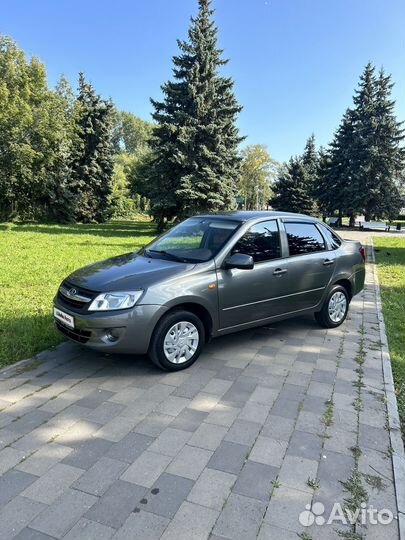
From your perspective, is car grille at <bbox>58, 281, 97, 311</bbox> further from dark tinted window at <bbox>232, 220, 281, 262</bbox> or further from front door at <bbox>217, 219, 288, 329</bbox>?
dark tinted window at <bbox>232, 220, 281, 262</bbox>

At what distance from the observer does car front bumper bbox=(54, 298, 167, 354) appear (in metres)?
3.96

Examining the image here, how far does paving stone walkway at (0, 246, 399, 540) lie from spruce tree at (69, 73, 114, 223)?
95.4ft

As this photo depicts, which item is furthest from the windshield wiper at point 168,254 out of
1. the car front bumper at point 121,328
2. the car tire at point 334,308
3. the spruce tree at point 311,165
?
the spruce tree at point 311,165

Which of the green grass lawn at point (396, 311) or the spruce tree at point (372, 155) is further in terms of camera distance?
the spruce tree at point (372, 155)

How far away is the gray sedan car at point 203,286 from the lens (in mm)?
4043

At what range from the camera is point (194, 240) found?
16.8ft

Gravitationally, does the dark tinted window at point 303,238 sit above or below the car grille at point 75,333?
above

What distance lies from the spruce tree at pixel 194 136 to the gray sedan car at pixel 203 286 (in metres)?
16.8

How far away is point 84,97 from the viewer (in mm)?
31891

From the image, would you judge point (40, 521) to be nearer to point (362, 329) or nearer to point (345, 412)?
point (345, 412)

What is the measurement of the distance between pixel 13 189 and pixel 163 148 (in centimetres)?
1284

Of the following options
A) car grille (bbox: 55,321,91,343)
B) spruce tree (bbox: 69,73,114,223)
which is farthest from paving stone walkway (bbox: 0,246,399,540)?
spruce tree (bbox: 69,73,114,223)

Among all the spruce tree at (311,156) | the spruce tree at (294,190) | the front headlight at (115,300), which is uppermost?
the spruce tree at (311,156)

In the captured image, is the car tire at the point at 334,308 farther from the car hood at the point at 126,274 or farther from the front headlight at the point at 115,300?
the front headlight at the point at 115,300
